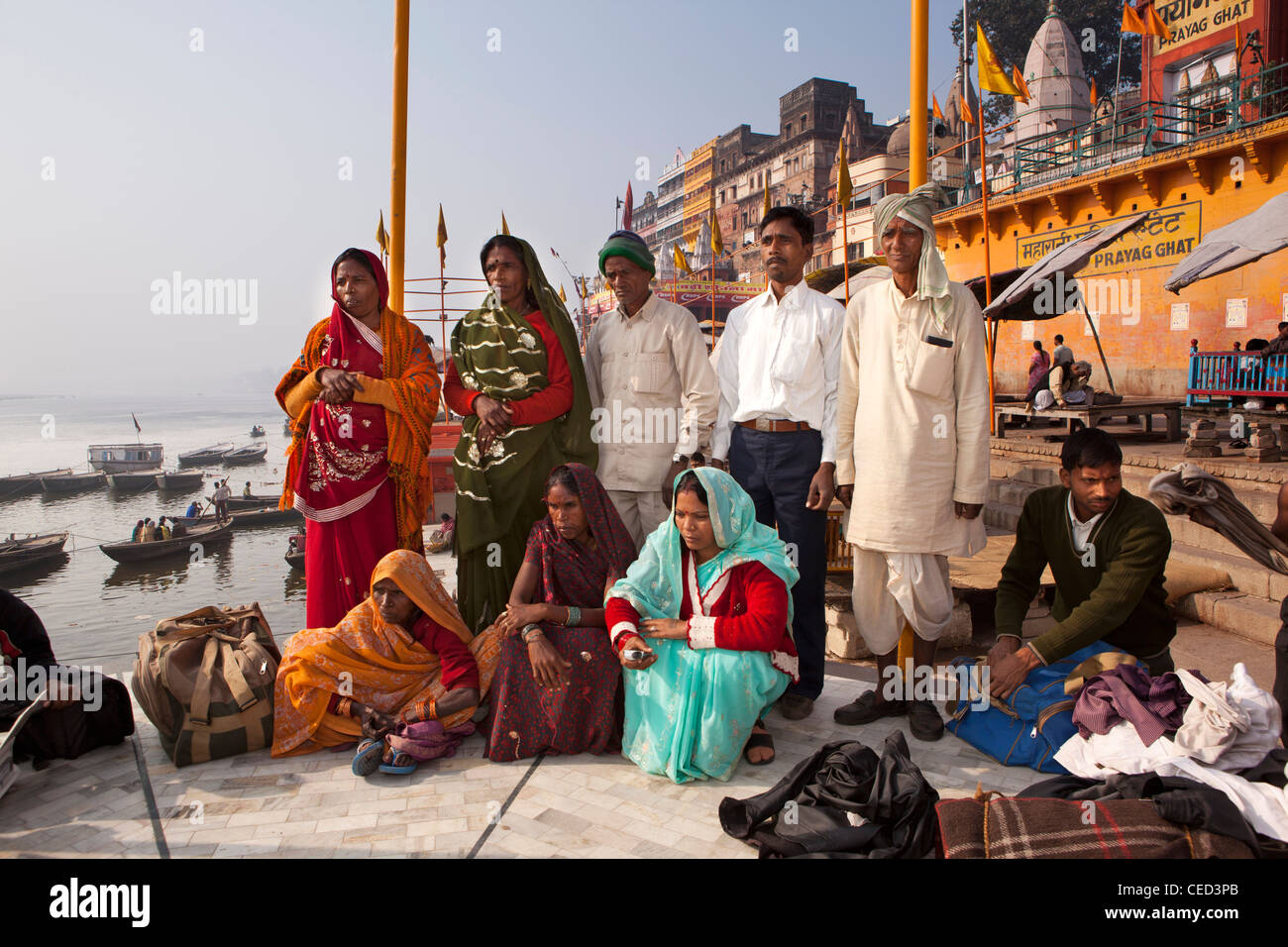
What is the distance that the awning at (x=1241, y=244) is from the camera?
6867mm

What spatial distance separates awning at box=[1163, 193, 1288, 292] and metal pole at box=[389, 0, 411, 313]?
269 inches

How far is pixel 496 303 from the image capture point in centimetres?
407

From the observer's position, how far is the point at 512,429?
156 inches

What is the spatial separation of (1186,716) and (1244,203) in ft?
39.9

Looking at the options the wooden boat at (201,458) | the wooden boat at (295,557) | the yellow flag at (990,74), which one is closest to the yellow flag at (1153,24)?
the yellow flag at (990,74)

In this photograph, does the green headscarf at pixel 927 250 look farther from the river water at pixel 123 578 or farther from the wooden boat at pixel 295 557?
the wooden boat at pixel 295 557

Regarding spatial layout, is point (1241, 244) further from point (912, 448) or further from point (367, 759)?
point (367, 759)

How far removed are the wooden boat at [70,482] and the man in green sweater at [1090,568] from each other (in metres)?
50.8

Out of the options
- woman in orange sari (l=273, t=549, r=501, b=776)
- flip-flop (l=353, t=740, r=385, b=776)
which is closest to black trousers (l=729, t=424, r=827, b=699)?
woman in orange sari (l=273, t=549, r=501, b=776)

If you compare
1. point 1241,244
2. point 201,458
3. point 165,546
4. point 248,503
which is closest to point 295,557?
point 165,546

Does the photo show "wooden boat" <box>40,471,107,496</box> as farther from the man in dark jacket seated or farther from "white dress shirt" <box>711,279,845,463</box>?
"white dress shirt" <box>711,279,845,463</box>

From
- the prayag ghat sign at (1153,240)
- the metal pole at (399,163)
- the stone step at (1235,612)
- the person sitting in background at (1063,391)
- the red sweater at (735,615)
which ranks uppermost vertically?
the prayag ghat sign at (1153,240)

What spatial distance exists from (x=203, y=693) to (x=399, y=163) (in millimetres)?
3128

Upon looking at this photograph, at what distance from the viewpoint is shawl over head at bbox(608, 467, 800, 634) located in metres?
3.29
